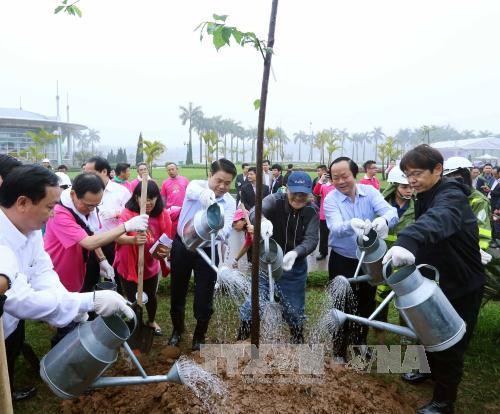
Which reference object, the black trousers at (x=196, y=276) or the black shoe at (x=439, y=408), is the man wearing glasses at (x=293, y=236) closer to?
the black trousers at (x=196, y=276)

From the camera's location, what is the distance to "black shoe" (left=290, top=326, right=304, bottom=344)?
344 cm

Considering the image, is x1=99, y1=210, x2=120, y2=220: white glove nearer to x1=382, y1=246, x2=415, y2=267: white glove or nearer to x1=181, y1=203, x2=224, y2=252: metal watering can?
x1=181, y1=203, x2=224, y2=252: metal watering can

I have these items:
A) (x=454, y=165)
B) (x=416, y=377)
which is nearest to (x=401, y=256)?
(x=416, y=377)

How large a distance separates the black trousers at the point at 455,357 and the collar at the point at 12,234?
103 inches

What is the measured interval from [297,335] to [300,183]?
4.27 ft

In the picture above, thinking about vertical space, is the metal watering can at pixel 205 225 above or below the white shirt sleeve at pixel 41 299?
above

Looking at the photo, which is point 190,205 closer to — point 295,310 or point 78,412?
point 295,310

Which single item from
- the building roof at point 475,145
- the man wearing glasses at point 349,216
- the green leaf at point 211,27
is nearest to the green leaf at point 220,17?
the green leaf at point 211,27

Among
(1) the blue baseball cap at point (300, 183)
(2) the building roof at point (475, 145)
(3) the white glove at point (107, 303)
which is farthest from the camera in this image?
(2) the building roof at point (475, 145)

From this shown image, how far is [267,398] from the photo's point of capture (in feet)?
8.27

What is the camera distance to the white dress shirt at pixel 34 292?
78.0 inches

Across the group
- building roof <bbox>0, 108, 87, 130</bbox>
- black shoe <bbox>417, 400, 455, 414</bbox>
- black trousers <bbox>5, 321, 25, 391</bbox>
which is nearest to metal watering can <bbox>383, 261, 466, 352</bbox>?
black shoe <bbox>417, 400, 455, 414</bbox>

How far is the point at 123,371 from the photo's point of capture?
10.7ft

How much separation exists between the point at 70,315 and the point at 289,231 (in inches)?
70.1
